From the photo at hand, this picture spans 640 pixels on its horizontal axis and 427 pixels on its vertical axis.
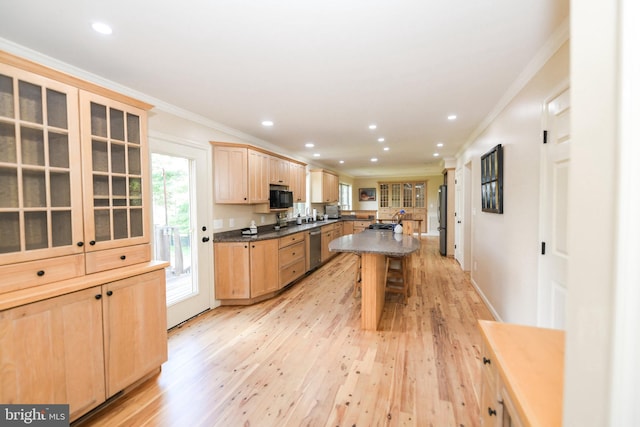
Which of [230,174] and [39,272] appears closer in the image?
[39,272]

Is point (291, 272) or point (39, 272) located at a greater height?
point (39, 272)

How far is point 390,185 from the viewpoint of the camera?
38.0ft

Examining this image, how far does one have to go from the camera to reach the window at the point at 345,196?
1033cm

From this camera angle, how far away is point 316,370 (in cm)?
233

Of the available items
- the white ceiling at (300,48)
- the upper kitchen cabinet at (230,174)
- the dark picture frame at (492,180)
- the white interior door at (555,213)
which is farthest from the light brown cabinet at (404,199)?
Result: the white interior door at (555,213)

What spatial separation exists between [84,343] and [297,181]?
4.37 m

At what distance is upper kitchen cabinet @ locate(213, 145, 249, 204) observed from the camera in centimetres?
380

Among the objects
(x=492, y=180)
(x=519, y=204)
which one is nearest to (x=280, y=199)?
(x=492, y=180)

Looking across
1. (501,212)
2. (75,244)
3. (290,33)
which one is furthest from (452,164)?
(75,244)

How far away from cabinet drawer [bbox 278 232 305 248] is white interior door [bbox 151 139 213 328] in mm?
1075

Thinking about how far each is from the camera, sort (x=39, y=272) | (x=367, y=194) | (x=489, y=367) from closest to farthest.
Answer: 1. (x=489, y=367)
2. (x=39, y=272)
3. (x=367, y=194)

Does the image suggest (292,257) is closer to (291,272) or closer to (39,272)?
(291,272)

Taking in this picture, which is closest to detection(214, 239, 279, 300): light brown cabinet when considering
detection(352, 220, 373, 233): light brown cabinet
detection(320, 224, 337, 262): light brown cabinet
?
detection(320, 224, 337, 262): light brown cabinet

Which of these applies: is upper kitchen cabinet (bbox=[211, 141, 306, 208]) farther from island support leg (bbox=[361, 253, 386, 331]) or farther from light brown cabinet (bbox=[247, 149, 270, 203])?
island support leg (bbox=[361, 253, 386, 331])
